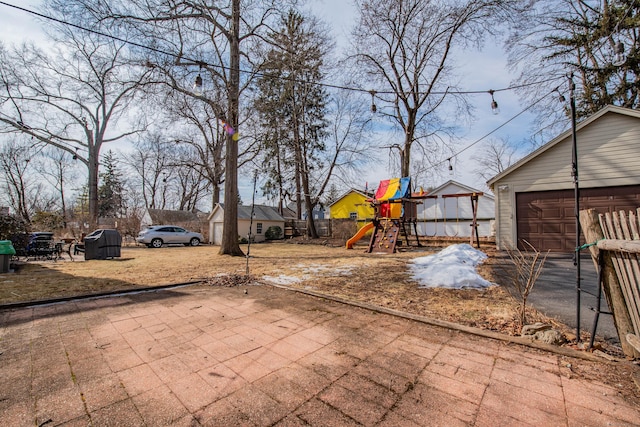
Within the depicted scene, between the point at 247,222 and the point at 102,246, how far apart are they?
10.6m

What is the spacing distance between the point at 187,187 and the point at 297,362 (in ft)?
127

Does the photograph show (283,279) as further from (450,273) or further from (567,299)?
(567,299)

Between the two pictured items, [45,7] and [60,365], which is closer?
[60,365]

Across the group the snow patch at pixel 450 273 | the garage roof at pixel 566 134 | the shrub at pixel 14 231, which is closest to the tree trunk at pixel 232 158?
the shrub at pixel 14 231

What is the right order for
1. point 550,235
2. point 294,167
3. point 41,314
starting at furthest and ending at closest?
point 294,167 < point 550,235 < point 41,314

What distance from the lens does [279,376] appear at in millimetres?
1990

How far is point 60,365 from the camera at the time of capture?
2121mm

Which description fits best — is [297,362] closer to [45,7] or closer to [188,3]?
[45,7]

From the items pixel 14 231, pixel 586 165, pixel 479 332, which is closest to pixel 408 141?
pixel 586 165

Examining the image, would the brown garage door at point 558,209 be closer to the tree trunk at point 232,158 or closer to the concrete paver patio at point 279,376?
the concrete paver patio at point 279,376

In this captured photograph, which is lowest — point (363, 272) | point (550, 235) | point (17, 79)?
point (363, 272)

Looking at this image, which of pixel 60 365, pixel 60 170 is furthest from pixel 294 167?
pixel 60 170

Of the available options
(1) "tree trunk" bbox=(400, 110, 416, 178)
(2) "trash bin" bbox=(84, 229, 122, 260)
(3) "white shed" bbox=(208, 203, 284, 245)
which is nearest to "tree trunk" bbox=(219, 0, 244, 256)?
(2) "trash bin" bbox=(84, 229, 122, 260)

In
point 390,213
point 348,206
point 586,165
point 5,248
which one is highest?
point 586,165
